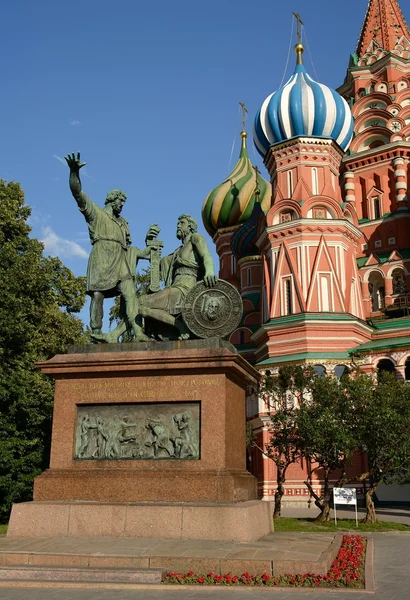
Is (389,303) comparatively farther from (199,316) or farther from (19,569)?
(19,569)

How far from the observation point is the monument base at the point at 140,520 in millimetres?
8383

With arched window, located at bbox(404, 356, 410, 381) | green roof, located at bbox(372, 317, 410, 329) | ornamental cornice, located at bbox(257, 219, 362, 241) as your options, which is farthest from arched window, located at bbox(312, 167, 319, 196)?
arched window, located at bbox(404, 356, 410, 381)

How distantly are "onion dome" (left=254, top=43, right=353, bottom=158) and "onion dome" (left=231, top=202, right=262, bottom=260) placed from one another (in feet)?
22.1

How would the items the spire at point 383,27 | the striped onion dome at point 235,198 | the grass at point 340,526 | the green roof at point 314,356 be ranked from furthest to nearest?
the striped onion dome at point 235,198 → the spire at point 383,27 → the green roof at point 314,356 → the grass at point 340,526

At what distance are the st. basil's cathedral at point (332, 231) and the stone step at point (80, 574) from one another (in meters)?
21.6

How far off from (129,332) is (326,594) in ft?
18.1

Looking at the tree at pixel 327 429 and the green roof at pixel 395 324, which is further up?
the green roof at pixel 395 324

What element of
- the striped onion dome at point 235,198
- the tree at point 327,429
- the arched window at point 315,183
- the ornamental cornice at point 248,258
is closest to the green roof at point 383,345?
the tree at point 327,429

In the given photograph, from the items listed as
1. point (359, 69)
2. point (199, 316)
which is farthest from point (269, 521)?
point (359, 69)

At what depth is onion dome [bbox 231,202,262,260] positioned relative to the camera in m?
41.1

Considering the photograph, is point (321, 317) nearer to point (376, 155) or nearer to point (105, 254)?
point (376, 155)

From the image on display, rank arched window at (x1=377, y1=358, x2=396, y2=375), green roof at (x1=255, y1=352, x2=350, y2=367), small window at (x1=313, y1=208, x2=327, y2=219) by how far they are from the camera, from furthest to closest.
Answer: small window at (x1=313, y1=208, x2=327, y2=219), green roof at (x1=255, y1=352, x2=350, y2=367), arched window at (x1=377, y1=358, x2=396, y2=375)

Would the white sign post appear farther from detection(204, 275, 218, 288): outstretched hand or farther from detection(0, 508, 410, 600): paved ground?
detection(0, 508, 410, 600): paved ground

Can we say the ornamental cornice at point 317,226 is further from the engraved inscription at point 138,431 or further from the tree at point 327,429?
the engraved inscription at point 138,431
